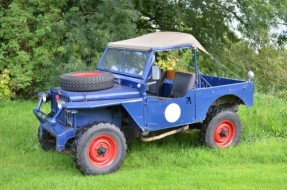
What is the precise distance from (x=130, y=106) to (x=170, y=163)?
1.05 m

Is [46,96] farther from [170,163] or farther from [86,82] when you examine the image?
[170,163]

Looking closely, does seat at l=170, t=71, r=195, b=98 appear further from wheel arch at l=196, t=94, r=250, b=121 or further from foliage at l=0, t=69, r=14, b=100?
foliage at l=0, t=69, r=14, b=100

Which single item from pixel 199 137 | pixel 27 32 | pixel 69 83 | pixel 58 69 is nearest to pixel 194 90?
pixel 199 137

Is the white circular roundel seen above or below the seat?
below

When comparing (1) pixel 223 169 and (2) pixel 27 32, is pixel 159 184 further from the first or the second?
(2) pixel 27 32

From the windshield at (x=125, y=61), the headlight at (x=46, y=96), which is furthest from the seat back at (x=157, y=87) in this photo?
the headlight at (x=46, y=96)

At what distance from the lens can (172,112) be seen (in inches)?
261

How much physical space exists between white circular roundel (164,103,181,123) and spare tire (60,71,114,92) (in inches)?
35.0

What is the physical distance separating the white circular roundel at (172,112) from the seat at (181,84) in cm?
59

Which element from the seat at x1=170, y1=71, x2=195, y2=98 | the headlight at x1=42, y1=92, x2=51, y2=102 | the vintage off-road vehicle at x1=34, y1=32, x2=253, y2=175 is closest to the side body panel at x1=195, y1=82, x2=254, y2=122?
the vintage off-road vehicle at x1=34, y1=32, x2=253, y2=175

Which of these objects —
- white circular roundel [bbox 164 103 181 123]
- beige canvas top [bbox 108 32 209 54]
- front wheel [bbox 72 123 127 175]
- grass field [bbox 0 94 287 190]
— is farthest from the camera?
beige canvas top [bbox 108 32 209 54]

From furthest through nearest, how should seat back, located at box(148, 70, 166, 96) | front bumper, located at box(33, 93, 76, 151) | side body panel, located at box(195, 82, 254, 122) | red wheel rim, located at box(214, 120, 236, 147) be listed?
seat back, located at box(148, 70, 166, 96)
red wheel rim, located at box(214, 120, 236, 147)
side body panel, located at box(195, 82, 254, 122)
front bumper, located at box(33, 93, 76, 151)

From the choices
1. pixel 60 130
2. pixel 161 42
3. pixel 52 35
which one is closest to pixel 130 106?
pixel 60 130

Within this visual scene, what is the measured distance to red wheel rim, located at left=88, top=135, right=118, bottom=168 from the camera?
6.09 meters
